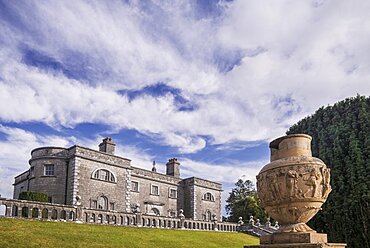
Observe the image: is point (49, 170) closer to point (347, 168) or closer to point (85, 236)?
point (85, 236)

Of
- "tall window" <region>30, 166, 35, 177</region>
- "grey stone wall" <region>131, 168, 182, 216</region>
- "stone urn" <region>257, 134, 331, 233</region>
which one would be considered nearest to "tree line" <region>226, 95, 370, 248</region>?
"stone urn" <region>257, 134, 331, 233</region>

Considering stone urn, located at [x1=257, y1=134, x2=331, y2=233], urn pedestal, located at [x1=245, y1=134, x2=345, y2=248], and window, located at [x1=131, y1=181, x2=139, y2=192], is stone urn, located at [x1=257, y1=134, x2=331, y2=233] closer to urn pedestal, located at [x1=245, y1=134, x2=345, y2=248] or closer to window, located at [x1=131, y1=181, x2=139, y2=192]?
urn pedestal, located at [x1=245, y1=134, x2=345, y2=248]

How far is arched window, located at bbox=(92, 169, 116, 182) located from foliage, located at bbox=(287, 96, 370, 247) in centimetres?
1959

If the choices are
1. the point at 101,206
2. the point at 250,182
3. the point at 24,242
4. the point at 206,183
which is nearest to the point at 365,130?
the point at 24,242

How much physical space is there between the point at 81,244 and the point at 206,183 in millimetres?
31008

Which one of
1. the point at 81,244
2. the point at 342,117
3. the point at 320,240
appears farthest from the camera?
the point at 342,117

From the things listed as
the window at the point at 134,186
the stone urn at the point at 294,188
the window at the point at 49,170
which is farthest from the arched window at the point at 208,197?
the stone urn at the point at 294,188

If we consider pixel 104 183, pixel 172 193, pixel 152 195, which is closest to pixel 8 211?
pixel 104 183

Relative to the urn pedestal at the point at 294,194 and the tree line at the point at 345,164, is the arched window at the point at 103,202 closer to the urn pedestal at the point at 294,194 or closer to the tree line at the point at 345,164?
the tree line at the point at 345,164

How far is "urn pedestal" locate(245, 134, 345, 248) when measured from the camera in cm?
800

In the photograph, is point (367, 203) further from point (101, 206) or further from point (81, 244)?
point (101, 206)

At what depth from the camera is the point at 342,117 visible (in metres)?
20.4

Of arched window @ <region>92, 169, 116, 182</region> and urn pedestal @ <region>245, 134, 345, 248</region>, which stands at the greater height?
arched window @ <region>92, 169, 116, 182</region>

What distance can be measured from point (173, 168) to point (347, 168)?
29.0 meters
